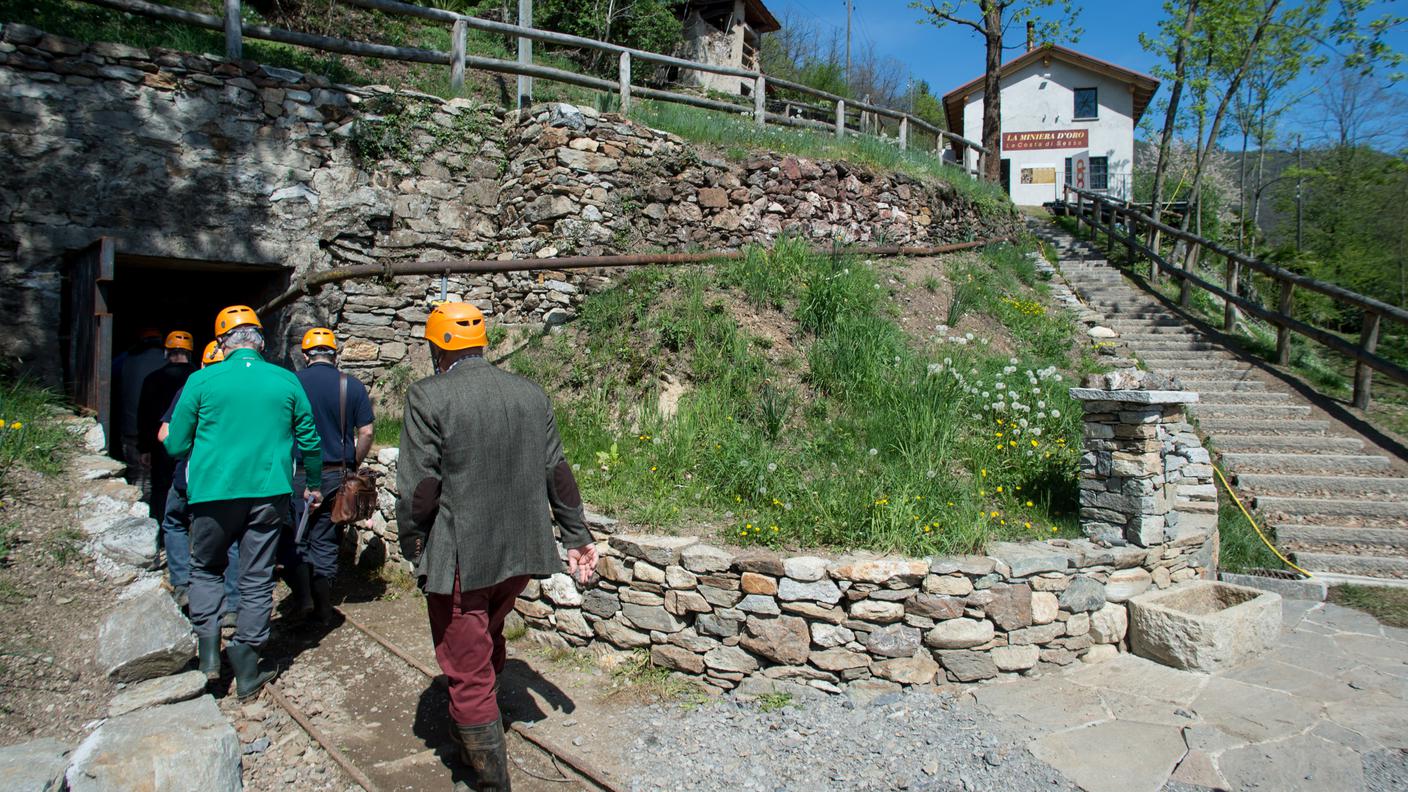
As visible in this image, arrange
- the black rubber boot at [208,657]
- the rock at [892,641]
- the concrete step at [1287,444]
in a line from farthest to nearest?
the concrete step at [1287,444]
the rock at [892,641]
the black rubber boot at [208,657]

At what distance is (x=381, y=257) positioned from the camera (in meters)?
8.29

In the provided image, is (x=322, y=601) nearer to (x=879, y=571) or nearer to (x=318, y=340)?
(x=318, y=340)

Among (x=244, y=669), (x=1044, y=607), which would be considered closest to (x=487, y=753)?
(x=244, y=669)

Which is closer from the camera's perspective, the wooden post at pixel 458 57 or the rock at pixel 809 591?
the rock at pixel 809 591

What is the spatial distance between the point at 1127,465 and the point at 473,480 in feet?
13.1

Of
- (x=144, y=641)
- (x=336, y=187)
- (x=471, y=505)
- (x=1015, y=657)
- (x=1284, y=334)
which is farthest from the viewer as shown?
(x=1284, y=334)

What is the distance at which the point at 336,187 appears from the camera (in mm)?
8039

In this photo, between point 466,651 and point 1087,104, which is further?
point 1087,104

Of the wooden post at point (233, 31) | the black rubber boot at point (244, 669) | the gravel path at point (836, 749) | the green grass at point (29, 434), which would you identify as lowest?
the gravel path at point (836, 749)

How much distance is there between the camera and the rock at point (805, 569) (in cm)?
429

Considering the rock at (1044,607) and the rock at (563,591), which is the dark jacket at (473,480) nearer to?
the rock at (563,591)

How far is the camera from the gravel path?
3.61 metres

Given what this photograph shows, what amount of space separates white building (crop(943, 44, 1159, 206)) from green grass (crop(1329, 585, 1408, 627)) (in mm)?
24538

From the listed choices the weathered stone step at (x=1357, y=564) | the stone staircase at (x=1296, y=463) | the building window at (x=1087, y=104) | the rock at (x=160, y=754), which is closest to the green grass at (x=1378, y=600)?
the stone staircase at (x=1296, y=463)
